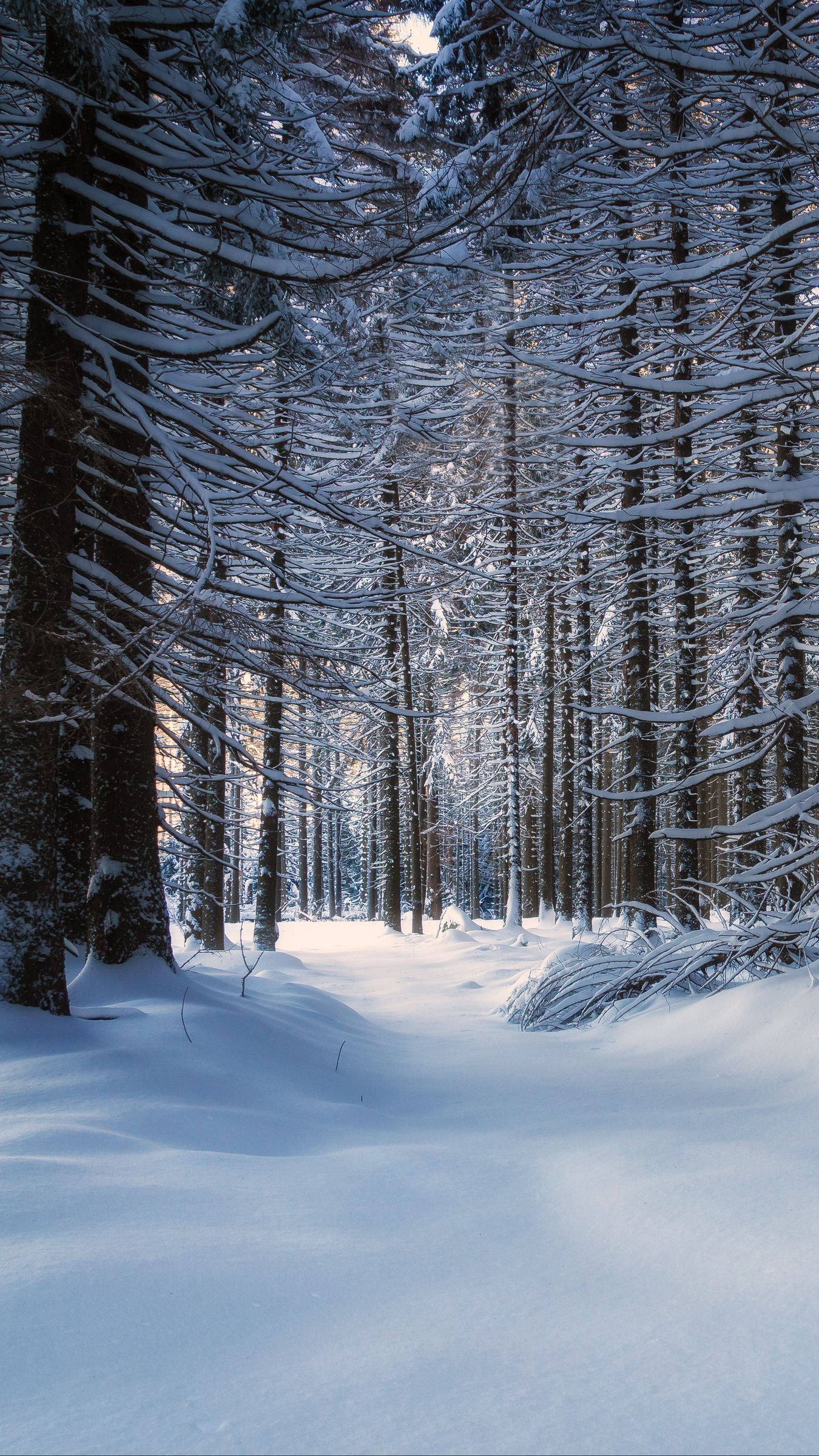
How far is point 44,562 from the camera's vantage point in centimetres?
500

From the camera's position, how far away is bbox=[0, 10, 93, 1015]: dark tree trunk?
4.71m

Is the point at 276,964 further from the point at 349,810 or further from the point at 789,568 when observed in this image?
the point at 789,568

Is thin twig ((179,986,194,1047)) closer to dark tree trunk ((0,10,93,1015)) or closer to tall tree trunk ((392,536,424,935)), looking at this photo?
dark tree trunk ((0,10,93,1015))

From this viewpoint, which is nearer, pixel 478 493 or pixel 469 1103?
pixel 469 1103

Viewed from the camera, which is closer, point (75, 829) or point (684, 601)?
point (75, 829)

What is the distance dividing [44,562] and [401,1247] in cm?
409

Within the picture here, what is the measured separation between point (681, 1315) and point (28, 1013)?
360cm

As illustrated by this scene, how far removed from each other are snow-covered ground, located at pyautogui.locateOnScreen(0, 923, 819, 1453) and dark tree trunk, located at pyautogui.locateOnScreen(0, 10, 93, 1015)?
18.9 inches

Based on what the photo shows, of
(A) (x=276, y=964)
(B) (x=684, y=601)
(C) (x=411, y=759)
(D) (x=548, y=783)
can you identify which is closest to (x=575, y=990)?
(B) (x=684, y=601)

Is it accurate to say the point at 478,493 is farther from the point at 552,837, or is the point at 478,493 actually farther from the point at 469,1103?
the point at 469,1103

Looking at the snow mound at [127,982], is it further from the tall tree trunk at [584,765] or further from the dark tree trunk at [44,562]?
the tall tree trunk at [584,765]

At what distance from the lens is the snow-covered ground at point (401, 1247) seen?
1.68 metres

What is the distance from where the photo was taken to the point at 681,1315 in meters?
2.13

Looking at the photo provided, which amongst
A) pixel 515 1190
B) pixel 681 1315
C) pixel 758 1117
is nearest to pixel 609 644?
pixel 758 1117
